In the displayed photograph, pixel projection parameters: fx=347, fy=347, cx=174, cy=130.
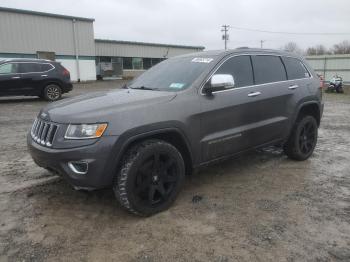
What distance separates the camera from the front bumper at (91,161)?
311cm

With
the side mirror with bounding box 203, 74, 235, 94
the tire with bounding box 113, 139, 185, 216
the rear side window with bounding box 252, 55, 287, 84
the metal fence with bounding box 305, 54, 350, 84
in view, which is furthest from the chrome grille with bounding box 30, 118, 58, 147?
the metal fence with bounding box 305, 54, 350, 84

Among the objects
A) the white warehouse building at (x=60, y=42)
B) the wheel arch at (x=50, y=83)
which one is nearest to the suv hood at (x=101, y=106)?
the wheel arch at (x=50, y=83)

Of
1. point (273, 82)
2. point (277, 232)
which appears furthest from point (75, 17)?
point (277, 232)

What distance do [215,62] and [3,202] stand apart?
114 inches

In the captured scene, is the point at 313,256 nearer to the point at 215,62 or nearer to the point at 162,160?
the point at 162,160

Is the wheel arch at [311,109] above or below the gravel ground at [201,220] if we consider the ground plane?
above

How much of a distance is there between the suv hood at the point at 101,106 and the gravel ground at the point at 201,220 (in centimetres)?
103

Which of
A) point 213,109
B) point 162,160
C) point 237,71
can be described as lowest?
point 162,160

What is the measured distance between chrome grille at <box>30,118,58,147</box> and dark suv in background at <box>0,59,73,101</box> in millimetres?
10235

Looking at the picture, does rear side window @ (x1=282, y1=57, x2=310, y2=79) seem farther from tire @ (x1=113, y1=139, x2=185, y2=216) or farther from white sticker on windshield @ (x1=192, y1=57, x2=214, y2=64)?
tire @ (x1=113, y1=139, x2=185, y2=216)

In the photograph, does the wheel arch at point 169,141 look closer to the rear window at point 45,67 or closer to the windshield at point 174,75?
the windshield at point 174,75

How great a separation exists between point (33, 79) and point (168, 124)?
1118 centimetres

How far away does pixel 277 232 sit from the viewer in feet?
10.4

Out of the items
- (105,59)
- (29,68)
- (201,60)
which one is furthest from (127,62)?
(201,60)
